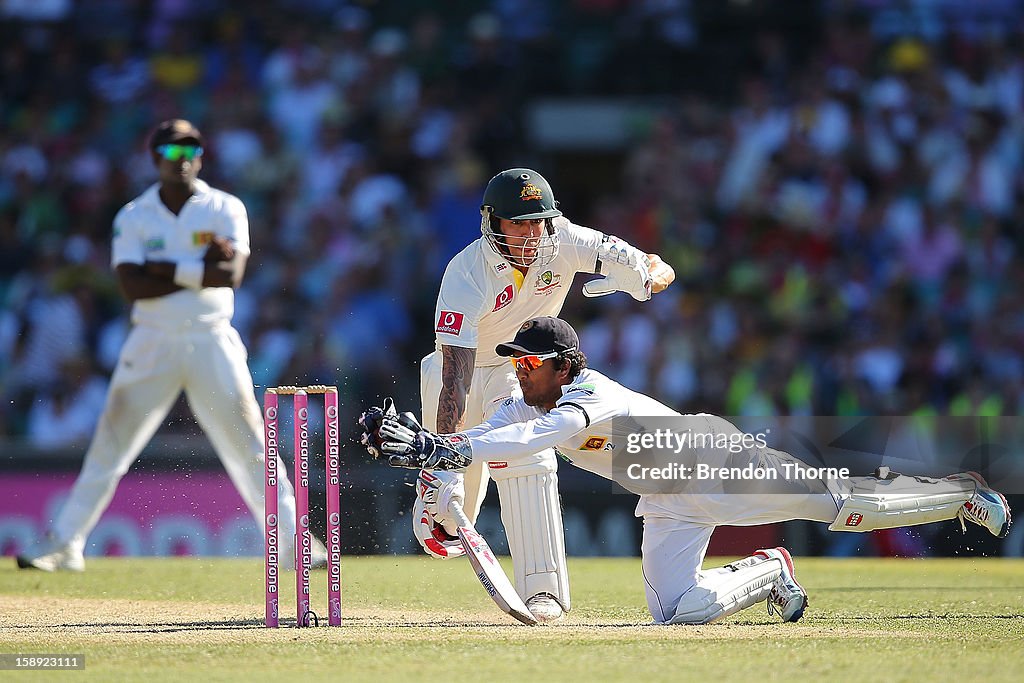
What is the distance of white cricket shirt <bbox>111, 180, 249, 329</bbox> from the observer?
765 cm

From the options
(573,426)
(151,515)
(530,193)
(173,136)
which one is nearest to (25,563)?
(151,515)

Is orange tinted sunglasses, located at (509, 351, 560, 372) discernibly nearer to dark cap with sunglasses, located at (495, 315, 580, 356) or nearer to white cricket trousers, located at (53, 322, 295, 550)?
dark cap with sunglasses, located at (495, 315, 580, 356)

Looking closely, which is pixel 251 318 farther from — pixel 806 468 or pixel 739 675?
pixel 739 675

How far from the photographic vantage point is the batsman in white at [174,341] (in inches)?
297

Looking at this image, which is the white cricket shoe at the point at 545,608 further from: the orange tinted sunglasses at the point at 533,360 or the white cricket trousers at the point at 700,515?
the orange tinted sunglasses at the point at 533,360

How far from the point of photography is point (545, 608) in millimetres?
5953

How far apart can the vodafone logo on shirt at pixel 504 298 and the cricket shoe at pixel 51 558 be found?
2.79 metres

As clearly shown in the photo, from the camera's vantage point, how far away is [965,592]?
720 cm

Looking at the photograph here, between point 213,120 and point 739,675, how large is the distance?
919cm

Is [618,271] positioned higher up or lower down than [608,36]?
lower down

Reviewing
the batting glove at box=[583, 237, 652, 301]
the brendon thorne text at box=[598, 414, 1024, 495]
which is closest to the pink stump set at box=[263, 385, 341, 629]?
the brendon thorne text at box=[598, 414, 1024, 495]

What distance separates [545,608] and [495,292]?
4.55 feet

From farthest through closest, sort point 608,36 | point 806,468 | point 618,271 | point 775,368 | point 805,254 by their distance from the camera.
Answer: point 608,36
point 805,254
point 775,368
point 618,271
point 806,468

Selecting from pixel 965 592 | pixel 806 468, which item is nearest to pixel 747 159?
pixel 965 592
